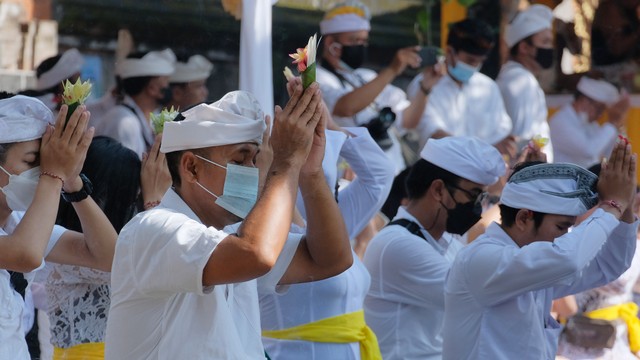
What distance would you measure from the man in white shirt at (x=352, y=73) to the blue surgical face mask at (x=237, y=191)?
4.21 meters

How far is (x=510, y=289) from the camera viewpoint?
4.46 metres

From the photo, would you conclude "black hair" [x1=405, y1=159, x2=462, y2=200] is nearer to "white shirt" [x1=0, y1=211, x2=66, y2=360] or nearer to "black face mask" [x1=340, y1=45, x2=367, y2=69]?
"white shirt" [x1=0, y1=211, x2=66, y2=360]

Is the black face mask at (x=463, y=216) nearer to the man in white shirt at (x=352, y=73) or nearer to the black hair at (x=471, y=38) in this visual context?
the man in white shirt at (x=352, y=73)

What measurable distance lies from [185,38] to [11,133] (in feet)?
14.5

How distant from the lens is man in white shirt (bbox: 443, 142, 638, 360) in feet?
14.5

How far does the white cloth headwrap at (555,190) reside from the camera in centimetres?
464

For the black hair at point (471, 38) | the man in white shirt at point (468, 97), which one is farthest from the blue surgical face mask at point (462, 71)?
the black hair at point (471, 38)

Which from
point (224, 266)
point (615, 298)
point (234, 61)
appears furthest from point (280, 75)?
point (224, 266)

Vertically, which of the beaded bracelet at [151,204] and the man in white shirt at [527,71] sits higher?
the beaded bracelet at [151,204]

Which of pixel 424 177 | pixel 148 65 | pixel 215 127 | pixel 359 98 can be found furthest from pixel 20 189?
pixel 359 98

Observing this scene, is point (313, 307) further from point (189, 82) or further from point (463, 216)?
point (189, 82)

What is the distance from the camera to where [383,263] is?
517 centimetres

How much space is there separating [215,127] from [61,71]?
4.24 metres

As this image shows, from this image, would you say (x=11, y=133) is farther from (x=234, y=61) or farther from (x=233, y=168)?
Answer: (x=234, y=61)
